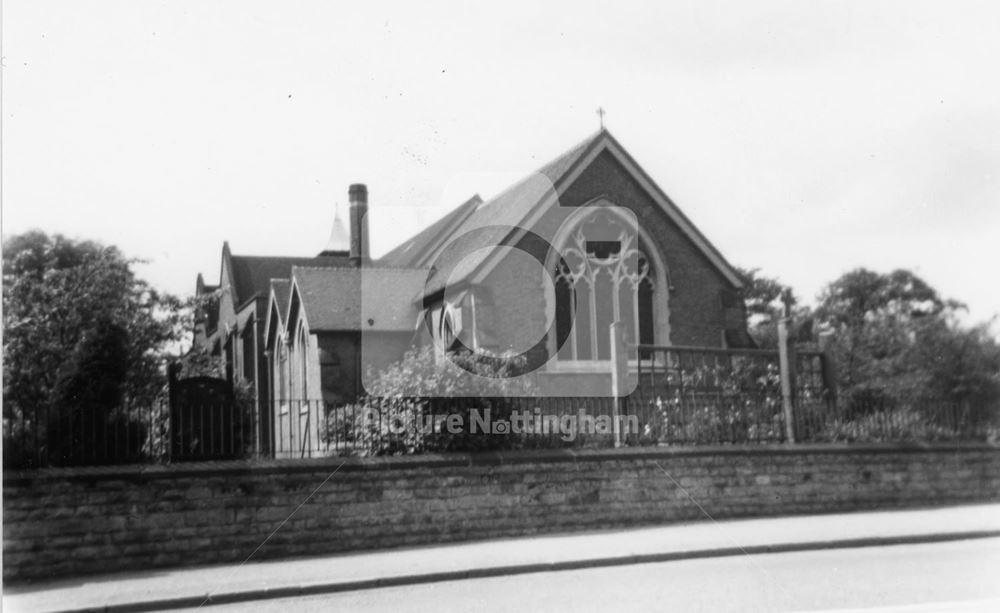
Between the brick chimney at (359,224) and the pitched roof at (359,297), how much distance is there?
10095 millimetres

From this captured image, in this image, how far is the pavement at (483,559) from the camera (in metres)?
10.2

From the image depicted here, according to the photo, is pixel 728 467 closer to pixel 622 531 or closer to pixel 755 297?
pixel 622 531

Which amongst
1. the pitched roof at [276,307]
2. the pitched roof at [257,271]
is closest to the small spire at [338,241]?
the pitched roof at [257,271]

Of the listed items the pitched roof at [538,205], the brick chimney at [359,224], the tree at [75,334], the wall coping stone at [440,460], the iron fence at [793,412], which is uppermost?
the brick chimney at [359,224]

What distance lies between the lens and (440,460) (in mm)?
13461

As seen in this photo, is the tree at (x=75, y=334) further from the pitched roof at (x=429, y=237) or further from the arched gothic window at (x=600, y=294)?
the arched gothic window at (x=600, y=294)

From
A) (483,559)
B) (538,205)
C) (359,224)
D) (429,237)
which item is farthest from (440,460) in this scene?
(359,224)

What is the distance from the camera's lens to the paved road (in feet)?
28.3

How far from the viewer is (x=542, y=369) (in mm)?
21609

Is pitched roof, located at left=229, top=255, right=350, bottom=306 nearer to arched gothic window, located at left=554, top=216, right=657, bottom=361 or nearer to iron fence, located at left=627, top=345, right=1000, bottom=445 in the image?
arched gothic window, located at left=554, top=216, right=657, bottom=361

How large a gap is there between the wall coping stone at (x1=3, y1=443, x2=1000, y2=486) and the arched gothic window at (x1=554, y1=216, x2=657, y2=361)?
7.17 metres

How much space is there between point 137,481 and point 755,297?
38983 mm

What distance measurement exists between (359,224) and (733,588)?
29219 millimetres

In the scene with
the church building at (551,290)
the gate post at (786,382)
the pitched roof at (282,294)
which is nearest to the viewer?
the gate post at (786,382)
